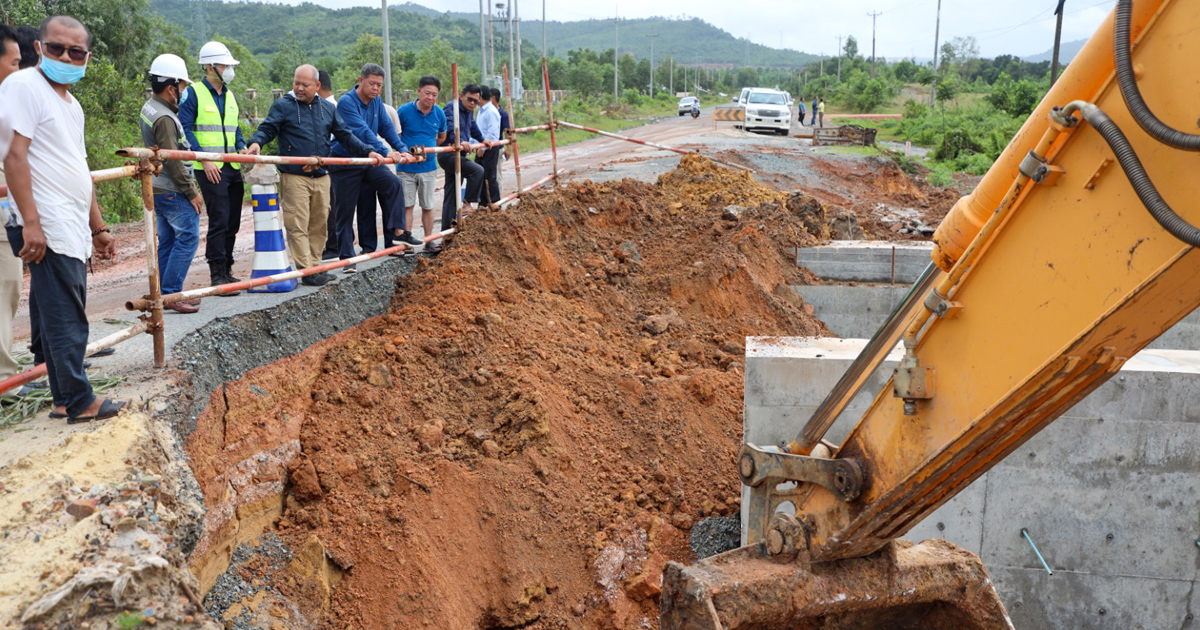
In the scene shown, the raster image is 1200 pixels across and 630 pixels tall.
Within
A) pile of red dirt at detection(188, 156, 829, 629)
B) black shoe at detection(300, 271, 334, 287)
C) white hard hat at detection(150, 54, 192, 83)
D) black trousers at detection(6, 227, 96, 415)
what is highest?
white hard hat at detection(150, 54, 192, 83)

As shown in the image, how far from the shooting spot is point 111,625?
259 cm

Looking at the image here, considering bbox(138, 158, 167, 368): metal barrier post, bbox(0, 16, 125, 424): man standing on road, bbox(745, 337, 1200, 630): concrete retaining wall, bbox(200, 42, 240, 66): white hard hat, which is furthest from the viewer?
bbox(200, 42, 240, 66): white hard hat

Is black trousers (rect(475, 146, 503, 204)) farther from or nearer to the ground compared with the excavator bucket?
farther from the ground

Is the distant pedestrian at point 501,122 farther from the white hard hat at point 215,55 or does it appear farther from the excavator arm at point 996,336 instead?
the excavator arm at point 996,336

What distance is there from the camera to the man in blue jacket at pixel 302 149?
21.4 ft

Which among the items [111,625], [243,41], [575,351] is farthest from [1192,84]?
[243,41]

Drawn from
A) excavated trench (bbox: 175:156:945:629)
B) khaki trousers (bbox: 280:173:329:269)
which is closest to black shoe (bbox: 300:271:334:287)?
excavated trench (bbox: 175:156:945:629)

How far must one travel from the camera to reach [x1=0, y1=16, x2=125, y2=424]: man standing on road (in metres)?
3.50

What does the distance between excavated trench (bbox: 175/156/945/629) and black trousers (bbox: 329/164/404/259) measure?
2.05 ft

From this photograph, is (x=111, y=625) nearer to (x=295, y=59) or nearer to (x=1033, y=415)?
(x=1033, y=415)

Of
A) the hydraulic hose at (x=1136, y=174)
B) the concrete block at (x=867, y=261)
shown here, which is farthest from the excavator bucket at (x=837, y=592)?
the concrete block at (x=867, y=261)

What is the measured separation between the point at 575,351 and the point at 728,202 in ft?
18.0

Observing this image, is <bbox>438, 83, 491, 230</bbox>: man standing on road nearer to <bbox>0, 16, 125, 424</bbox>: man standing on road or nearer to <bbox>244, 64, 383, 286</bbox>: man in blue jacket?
<bbox>244, 64, 383, 286</bbox>: man in blue jacket

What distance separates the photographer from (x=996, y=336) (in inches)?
94.5
